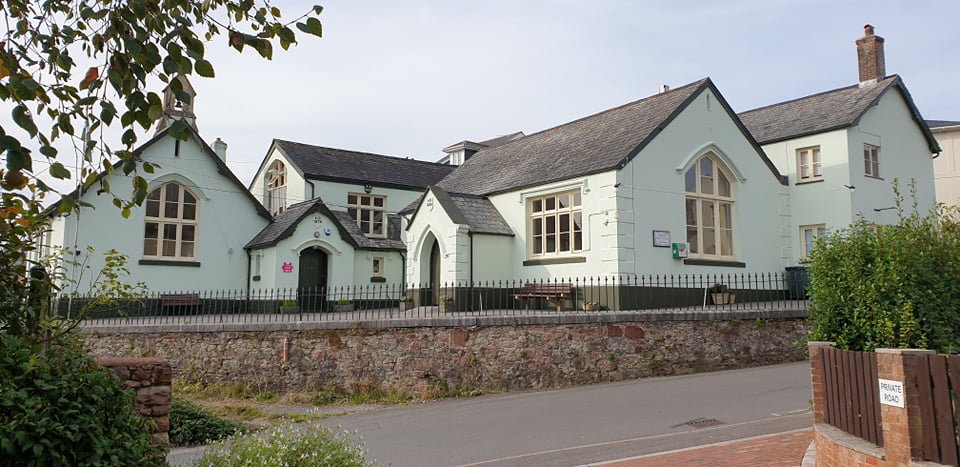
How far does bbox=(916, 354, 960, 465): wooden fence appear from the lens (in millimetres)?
5535

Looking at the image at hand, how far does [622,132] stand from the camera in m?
21.5

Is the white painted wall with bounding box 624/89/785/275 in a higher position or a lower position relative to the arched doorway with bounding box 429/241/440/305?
higher

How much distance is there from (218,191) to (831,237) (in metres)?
21.6

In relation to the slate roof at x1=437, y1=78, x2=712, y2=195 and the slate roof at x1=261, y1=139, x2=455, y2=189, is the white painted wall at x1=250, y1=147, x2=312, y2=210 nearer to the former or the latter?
the slate roof at x1=261, y1=139, x2=455, y2=189

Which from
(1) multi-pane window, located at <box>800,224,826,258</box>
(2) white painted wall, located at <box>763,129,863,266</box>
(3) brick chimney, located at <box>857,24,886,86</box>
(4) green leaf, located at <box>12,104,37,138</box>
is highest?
(3) brick chimney, located at <box>857,24,886,86</box>

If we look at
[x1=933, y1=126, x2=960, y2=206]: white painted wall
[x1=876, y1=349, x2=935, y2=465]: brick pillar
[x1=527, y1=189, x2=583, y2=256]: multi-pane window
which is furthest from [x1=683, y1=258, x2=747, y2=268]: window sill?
[x1=933, y1=126, x2=960, y2=206]: white painted wall

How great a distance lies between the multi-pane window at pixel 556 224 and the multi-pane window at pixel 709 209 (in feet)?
11.2

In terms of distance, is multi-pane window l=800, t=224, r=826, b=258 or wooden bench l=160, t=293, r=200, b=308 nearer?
wooden bench l=160, t=293, r=200, b=308

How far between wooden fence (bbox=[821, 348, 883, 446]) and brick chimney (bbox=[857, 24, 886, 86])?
22789 mm

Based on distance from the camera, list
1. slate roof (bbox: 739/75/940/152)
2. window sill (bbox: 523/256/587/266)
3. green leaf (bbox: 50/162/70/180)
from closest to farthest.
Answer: green leaf (bbox: 50/162/70/180)
window sill (bbox: 523/256/587/266)
slate roof (bbox: 739/75/940/152)

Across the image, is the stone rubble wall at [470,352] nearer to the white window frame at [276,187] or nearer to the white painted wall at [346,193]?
the white painted wall at [346,193]

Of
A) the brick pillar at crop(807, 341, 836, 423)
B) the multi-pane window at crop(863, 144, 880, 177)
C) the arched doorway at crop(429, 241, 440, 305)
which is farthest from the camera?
the multi-pane window at crop(863, 144, 880, 177)

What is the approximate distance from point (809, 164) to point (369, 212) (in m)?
17.6

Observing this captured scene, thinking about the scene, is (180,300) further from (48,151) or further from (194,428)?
(48,151)
